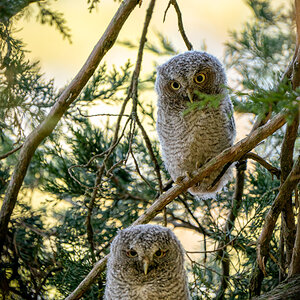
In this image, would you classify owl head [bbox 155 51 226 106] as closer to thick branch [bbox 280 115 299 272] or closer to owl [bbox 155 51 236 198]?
owl [bbox 155 51 236 198]

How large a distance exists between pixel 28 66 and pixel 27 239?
3.04ft

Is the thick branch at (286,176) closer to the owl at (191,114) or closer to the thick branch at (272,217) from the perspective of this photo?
the thick branch at (272,217)

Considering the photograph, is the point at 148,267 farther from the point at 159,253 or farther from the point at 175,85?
the point at 175,85

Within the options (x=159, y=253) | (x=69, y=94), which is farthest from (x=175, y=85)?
(x=159, y=253)

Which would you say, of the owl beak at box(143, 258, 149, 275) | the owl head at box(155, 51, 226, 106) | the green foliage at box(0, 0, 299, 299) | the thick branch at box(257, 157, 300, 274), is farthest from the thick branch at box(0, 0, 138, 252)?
the thick branch at box(257, 157, 300, 274)

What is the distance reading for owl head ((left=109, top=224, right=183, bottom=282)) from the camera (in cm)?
Answer: 165

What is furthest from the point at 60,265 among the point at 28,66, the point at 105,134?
the point at 28,66

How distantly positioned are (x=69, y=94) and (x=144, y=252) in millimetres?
689

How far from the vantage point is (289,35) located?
96.7 inches

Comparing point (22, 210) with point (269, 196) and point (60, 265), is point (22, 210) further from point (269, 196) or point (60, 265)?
point (269, 196)

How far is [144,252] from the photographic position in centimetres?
164

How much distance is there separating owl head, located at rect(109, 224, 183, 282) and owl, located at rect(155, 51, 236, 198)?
0.29 m

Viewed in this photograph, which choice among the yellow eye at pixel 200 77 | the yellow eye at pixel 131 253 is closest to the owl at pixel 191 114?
the yellow eye at pixel 200 77

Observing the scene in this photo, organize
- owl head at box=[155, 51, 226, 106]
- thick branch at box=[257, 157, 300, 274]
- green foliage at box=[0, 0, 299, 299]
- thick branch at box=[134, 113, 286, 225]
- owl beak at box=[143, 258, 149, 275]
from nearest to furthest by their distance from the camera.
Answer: thick branch at box=[134, 113, 286, 225] < thick branch at box=[257, 157, 300, 274] < owl beak at box=[143, 258, 149, 275] < owl head at box=[155, 51, 226, 106] < green foliage at box=[0, 0, 299, 299]
